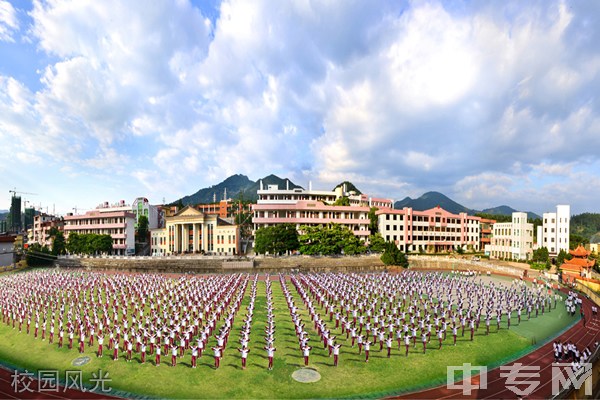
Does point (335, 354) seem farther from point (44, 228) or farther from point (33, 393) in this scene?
point (44, 228)

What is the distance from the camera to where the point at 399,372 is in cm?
1266

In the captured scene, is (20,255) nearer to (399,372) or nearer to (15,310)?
(15,310)

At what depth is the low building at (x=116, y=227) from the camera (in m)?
58.4

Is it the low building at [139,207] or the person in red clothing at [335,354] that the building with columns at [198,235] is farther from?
the person in red clothing at [335,354]

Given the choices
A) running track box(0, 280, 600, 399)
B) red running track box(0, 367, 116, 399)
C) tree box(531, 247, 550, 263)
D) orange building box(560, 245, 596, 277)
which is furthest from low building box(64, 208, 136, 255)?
tree box(531, 247, 550, 263)

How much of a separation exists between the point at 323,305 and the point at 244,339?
33.8 ft

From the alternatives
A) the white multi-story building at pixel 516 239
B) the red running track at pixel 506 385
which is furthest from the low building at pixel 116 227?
the white multi-story building at pixel 516 239

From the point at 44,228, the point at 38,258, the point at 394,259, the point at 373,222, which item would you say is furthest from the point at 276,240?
the point at 44,228

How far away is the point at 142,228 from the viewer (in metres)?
66.1

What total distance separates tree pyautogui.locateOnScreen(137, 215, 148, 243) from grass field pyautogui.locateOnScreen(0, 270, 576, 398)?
4946 cm

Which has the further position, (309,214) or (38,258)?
(309,214)

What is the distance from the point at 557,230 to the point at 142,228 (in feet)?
239

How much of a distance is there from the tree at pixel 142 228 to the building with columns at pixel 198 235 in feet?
32.5

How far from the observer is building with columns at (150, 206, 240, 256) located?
52906 millimetres
